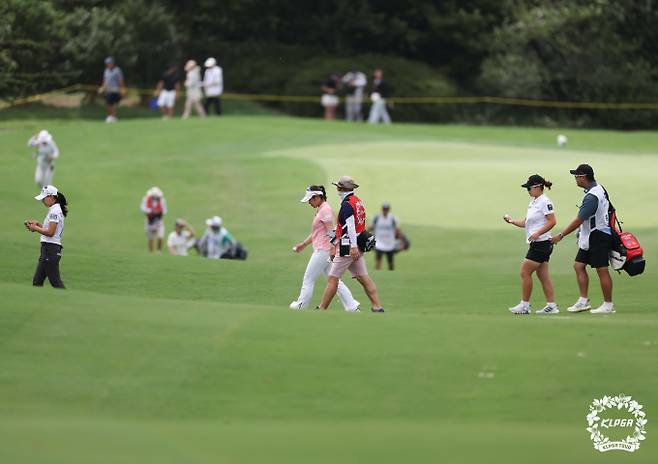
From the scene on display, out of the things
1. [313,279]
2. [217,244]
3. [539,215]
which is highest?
[539,215]

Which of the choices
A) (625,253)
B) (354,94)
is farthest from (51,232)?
(354,94)

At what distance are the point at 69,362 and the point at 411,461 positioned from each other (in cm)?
442

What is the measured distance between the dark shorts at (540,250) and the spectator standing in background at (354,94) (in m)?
38.1

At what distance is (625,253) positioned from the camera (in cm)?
1959

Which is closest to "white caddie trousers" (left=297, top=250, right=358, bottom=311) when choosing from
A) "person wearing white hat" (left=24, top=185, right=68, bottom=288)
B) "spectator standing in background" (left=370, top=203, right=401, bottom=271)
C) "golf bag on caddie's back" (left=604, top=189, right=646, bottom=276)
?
"person wearing white hat" (left=24, top=185, right=68, bottom=288)

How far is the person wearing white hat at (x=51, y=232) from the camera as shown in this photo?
2025 centimetres

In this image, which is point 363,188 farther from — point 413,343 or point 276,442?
point 276,442

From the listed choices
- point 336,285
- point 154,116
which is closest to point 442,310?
point 336,285

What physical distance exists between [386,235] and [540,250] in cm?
1382

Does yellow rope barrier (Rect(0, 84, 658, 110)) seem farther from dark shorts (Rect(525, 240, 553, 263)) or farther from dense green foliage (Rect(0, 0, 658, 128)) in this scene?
dark shorts (Rect(525, 240, 553, 263))

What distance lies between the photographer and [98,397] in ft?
48.1

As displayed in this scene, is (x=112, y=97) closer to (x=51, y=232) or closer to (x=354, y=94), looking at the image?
(x=354, y=94)

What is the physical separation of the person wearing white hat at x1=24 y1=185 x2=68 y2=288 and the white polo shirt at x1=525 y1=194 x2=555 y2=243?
255 inches

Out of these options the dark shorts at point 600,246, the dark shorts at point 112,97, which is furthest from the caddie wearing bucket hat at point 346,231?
the dark shorts at point 112,97
